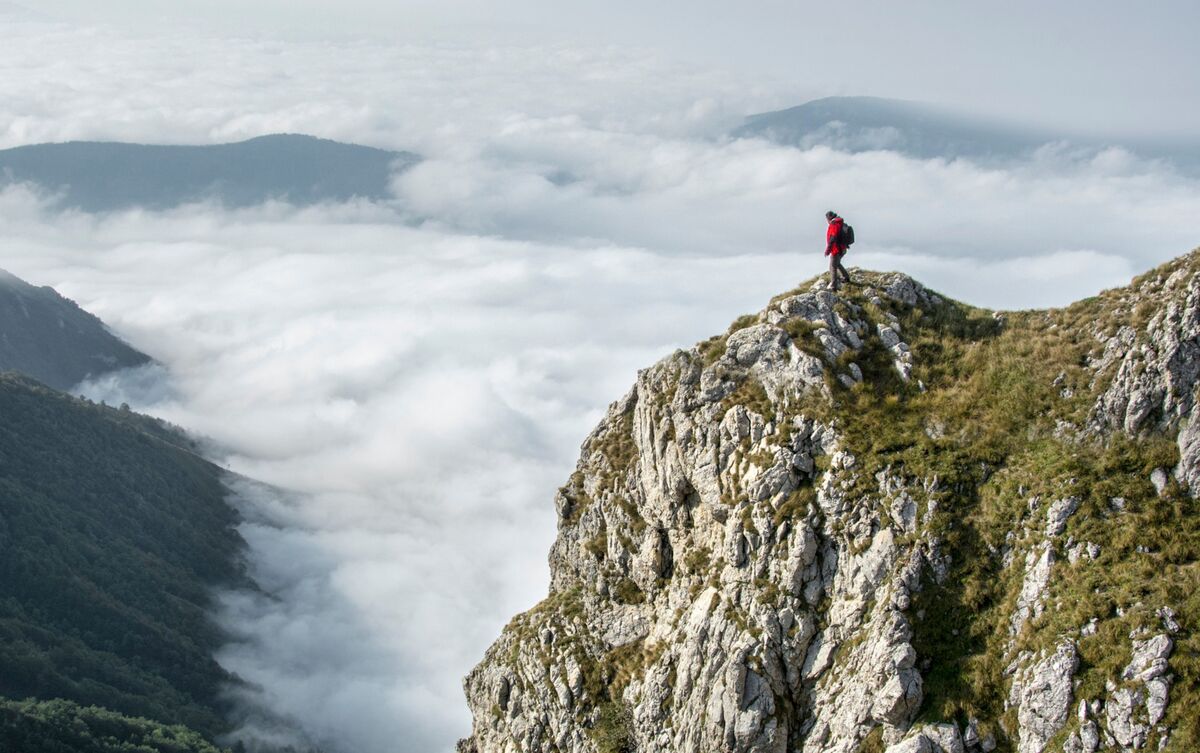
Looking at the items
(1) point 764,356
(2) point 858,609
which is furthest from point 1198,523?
(1) point 764,356

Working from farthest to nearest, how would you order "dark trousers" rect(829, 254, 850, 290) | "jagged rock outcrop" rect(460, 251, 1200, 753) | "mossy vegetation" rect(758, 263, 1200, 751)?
"dark trousers" rect(829, 254, 850, 290)
"jagged rock outcrop" rect(460, 251, 1200, 753)
"mossy vegetation" rect(758, 263, 1200, 751)

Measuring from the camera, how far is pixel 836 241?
43750 mm

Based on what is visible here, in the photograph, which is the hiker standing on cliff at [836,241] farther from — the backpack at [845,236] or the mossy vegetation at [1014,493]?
→ the mossy vegetation at [1014,493]

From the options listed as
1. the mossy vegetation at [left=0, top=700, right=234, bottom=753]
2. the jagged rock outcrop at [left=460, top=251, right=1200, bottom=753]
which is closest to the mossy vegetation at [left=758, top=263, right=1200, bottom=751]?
the jagged rock outcrop at [left=460, top=251, right=1200, bottom=753]

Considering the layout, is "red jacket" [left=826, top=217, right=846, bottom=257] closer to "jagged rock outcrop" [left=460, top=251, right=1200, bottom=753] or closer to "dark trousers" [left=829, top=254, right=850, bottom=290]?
"dark trousers" [left=829, top=254, right=850, bottom=290]

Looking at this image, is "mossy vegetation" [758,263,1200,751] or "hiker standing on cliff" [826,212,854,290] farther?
"hiker standing on cliff" [826,212,854,290]

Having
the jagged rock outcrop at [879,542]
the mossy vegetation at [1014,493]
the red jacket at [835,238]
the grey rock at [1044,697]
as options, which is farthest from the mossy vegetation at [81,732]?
the grey rock at [1044,697]

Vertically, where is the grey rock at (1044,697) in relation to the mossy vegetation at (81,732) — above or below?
below

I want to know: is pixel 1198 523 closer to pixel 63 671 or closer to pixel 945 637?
pixel 945 637

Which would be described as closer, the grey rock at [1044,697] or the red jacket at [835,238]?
the grey rock at [1044,697]

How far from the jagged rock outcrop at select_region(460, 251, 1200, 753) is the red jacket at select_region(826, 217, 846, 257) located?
206 centimetres

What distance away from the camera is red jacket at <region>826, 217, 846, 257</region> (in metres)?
43.7

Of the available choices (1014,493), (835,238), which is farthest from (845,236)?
(1014,493)

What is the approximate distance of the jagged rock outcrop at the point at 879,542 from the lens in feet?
92.4
